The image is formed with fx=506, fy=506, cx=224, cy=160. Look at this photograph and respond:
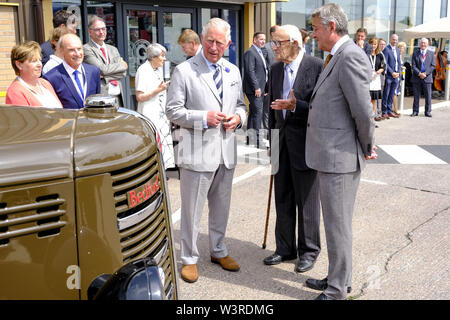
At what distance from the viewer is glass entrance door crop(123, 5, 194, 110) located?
9.39 metres

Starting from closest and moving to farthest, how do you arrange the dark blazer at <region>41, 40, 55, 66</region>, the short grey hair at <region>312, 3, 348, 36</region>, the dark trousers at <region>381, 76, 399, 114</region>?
the short grey hair at <region>312, 3, 348, 36</region>
the dark blazer at <region>41, 40, 55, 66</region>
the dark trousers at <region>381, 76, 399, 114</region>

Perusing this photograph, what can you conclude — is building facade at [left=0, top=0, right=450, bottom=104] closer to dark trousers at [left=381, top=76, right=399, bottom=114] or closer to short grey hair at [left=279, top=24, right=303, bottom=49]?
dark trousers at [left=381, top=76, right=399, bottom=114]

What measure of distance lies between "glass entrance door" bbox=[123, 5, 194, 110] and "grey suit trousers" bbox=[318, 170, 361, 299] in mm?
6424

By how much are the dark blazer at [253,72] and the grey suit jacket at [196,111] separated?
494 centimetres

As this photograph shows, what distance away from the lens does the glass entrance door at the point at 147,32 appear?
370 inches

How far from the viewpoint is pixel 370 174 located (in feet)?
23.7

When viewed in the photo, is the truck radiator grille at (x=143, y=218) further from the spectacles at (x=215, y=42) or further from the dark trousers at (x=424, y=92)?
the dark trousers at (x=424, y=92)

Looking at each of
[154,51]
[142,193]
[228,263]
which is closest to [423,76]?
[154,51]

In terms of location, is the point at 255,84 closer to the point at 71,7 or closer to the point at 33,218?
the point at 71,7

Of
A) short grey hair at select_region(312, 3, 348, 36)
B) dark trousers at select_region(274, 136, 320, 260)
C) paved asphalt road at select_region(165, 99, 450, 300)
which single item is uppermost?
short grey hair at select_region(312, 3, 348, 36)

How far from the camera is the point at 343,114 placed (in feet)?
11.1

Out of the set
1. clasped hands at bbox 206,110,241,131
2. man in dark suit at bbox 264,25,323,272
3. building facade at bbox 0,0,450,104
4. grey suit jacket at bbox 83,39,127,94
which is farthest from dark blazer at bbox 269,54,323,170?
building facade at bbox 0,0,450,104

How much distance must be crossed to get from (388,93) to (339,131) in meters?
9.93
